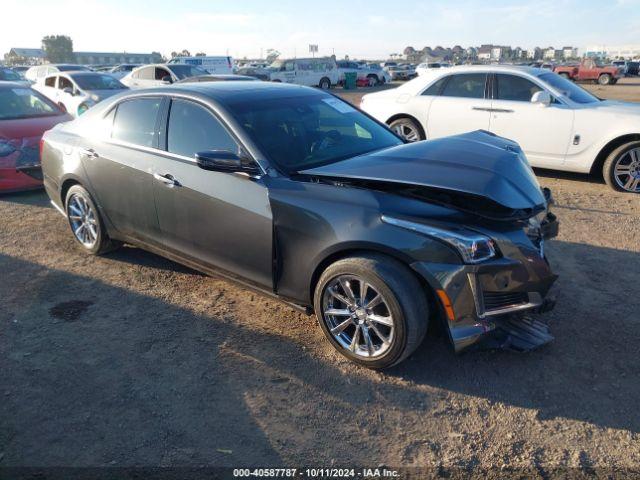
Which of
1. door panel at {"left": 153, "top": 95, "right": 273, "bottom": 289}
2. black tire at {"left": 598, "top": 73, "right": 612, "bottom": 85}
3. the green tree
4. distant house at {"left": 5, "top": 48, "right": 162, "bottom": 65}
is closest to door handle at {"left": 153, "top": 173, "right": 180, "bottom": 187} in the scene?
door panel at {"left": 153, "top": 95, "right": 273, "bottom": 289}

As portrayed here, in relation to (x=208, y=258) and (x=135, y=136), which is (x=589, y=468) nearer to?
(x=208, y=258)

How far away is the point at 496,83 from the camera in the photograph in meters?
7.83

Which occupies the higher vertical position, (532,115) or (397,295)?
(532,115)

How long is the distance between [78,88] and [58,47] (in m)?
93.8

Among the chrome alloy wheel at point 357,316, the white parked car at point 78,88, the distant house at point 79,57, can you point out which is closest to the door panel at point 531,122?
the chrome alloy wheel at point 357,316

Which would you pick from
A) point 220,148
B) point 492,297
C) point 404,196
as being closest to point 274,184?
point 220,148

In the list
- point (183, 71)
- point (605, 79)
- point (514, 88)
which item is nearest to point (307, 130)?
point (514, 88)

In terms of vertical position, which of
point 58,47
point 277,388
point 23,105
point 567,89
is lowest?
point 277,388

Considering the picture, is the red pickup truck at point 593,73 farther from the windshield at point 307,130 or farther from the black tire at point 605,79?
the windshield at point 307,130

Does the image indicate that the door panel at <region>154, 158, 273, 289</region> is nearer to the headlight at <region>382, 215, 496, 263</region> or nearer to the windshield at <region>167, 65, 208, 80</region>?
the headlight at <region>382, 215, 496, 263</region>

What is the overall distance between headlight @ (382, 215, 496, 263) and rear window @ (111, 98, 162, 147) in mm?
2464

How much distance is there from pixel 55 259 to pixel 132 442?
3092 mm

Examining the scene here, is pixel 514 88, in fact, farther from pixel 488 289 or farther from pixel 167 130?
pixel 488 289

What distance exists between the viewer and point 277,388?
3178 mm
